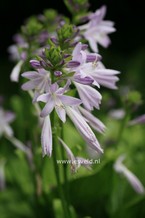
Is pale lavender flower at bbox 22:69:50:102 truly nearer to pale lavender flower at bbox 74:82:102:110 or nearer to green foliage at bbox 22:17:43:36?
pale lavender flower at bbox 74:82:102:110

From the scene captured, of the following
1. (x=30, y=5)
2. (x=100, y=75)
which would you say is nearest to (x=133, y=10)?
(x=30, y=5)

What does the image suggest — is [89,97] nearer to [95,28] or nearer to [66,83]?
[66,83]

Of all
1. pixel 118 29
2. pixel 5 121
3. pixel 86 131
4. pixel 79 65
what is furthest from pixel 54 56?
pixel 118 29

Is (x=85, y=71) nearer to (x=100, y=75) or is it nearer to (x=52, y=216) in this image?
→ (x=100, y=75)

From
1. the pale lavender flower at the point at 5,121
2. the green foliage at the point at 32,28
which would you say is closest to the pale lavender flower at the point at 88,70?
the green foliage at the point at 32,28

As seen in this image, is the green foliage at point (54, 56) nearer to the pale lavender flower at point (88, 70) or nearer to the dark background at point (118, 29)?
the pale lavender flower at point (88, 70)

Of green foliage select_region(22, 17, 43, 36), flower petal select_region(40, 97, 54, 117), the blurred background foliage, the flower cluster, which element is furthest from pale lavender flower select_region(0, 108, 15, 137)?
flower petal select_region(40, 97, 54, 117)

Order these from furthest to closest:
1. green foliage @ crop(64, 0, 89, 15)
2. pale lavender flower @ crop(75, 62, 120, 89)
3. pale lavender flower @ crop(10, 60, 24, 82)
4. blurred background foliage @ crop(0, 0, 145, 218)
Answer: blurred background foliage @ crop(0, 0, 145, 218) < green foliage @ crop(64, 0, 89, 15) < pale lavender flower @ crop(10, 60, 24, 82) < pale lavender flower @ crop(75, 62, 120, 89)
